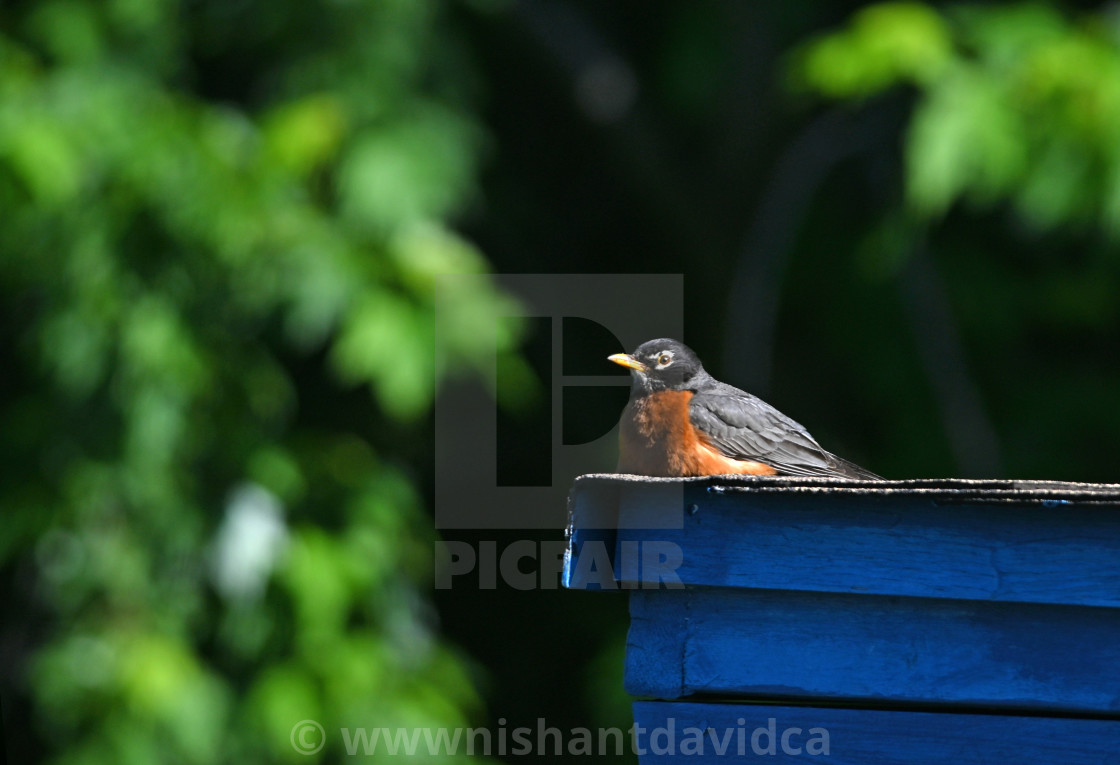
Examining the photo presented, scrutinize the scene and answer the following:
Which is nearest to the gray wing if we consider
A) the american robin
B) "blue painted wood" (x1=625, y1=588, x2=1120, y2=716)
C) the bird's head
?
the american robin

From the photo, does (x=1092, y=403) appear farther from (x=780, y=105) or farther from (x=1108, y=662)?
(x=1108, y=662)

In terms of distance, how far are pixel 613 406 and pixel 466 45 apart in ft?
6.13

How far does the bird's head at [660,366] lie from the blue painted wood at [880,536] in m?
1.32

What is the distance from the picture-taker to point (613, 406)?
238 inches

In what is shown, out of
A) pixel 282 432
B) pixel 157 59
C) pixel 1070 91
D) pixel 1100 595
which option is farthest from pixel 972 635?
pixel 157 59

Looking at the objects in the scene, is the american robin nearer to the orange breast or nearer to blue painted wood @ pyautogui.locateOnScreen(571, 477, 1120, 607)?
the orange breast

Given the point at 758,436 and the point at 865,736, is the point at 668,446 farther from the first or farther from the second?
the point at 865,736

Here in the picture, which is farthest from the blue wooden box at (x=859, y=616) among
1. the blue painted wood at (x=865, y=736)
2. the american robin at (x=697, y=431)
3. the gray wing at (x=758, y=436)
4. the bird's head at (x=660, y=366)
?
the bird's head at (x=660, y=366)

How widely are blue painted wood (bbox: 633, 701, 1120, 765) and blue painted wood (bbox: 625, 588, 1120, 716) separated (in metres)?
0.03

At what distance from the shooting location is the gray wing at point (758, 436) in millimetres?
3490

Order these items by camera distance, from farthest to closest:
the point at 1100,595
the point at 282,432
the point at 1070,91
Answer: the point at 282,432 < the point at 1070,91 < the point at 1100,595

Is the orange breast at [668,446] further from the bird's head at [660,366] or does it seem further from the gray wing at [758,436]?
the bird's head at [660,366]

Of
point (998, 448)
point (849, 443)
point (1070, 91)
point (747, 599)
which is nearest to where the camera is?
point (747, 599)

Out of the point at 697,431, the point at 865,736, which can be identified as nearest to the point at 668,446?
the point at 697,431
